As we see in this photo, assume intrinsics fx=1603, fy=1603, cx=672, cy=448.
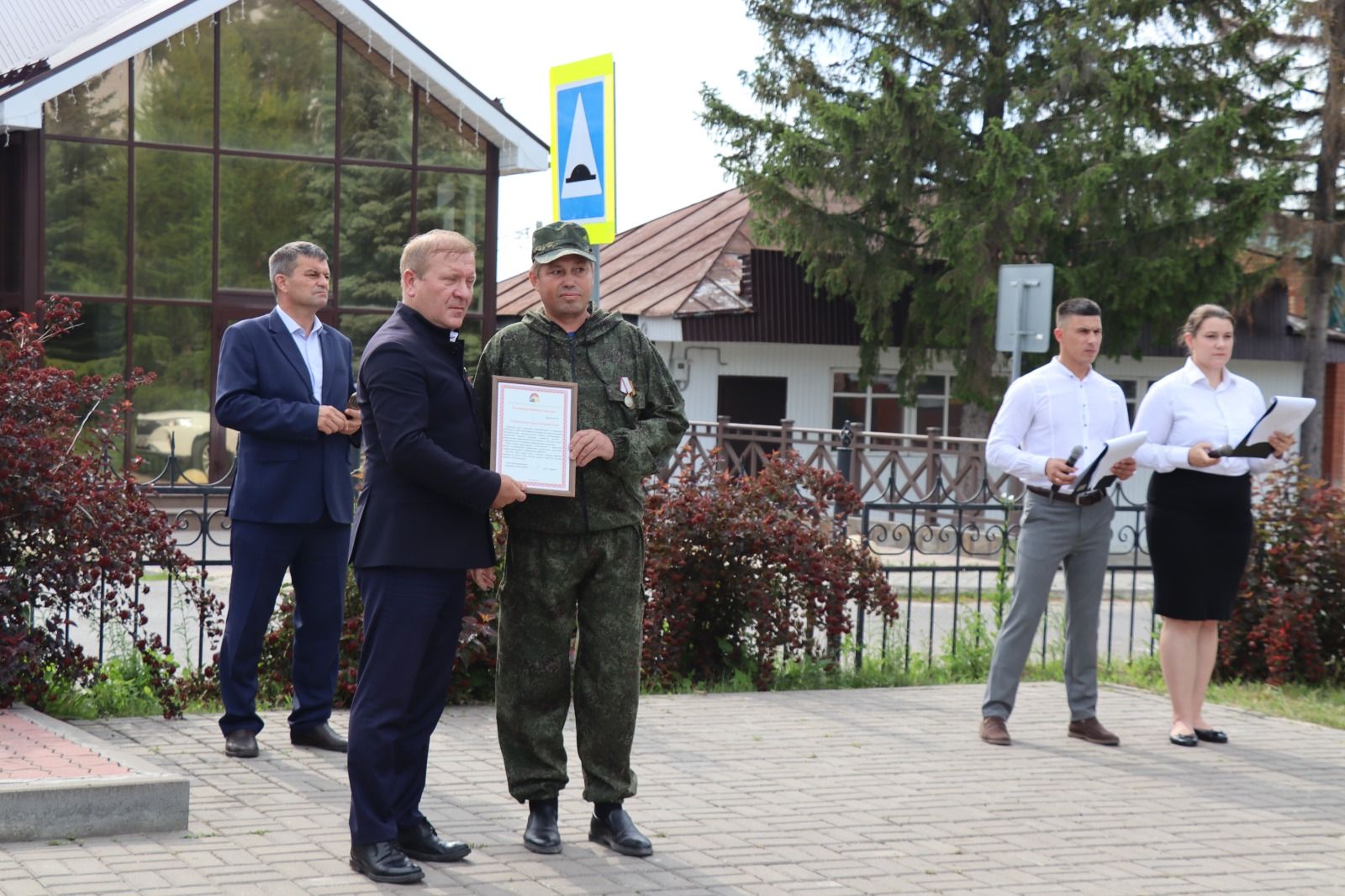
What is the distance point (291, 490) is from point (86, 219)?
53.7ft

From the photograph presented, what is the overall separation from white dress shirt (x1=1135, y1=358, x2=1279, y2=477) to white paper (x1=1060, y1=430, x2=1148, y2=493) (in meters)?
0.22

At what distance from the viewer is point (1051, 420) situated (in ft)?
24.2

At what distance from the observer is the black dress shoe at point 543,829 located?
525 centimetres

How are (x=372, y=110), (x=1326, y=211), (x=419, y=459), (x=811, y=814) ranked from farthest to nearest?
(x=1326, y=211) → (x=372, y=110) → (x=811, y=814) → (x=419, y=459)

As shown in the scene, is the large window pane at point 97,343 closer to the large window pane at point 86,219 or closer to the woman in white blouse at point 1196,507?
the large window pane at point 86,219

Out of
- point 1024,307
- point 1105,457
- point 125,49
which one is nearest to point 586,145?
point 1105,457

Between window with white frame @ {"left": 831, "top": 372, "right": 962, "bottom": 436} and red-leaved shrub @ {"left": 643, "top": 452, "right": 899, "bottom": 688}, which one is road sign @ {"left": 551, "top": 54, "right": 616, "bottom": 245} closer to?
red-leaved shrub @ {"left": 643, "top": 452, "right": 899, "bottom": 688}

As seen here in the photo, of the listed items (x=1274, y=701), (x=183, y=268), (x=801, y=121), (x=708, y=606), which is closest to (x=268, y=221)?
(x=183, y=268)

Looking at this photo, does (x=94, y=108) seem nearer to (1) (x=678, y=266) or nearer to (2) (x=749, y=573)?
(1) (x=678, y=266)

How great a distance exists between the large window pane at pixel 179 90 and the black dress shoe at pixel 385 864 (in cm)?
1848

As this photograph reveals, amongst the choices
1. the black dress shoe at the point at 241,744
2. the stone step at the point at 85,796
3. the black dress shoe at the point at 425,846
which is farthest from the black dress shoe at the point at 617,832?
the black dress shoe at the point at 241,744

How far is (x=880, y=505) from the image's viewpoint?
966 cm

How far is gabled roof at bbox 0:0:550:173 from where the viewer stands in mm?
20000

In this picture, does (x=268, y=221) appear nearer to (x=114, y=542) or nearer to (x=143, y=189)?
(x=143, y=189)
